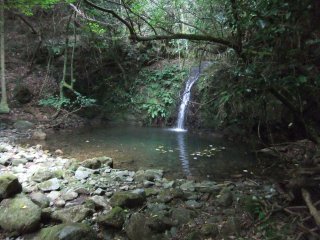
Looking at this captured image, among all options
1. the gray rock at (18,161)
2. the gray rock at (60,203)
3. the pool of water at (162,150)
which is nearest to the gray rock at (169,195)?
the gray rock at (60,203)

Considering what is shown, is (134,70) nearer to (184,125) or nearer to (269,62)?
(184,125)

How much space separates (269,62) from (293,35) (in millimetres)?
385

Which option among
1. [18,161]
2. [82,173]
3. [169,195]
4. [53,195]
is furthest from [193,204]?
[18,161]

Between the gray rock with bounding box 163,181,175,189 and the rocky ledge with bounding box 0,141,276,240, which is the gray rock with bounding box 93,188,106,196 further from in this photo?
the gray rock with bounding box 163,181,175,189

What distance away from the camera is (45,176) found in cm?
534

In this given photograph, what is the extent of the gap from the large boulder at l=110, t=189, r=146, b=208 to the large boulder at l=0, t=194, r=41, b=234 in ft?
3.08

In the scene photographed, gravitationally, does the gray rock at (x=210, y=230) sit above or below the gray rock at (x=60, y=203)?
above

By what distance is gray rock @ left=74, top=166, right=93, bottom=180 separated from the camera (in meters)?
5.50

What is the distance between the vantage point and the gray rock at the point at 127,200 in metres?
4.20

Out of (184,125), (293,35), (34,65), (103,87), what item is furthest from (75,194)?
(34,65)

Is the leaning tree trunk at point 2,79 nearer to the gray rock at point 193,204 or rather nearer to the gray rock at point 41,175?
the gray rock at point 41,175

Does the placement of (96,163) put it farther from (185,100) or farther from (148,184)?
(185,100)

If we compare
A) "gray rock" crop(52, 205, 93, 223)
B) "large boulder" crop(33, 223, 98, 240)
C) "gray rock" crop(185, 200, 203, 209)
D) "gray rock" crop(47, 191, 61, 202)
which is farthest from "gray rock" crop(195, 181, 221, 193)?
"gray rock" crop(47, 191, 61, 202)

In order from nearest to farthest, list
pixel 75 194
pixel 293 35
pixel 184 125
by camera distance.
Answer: pixel 293 35 < pixel 75 194 < pixel 184 125
